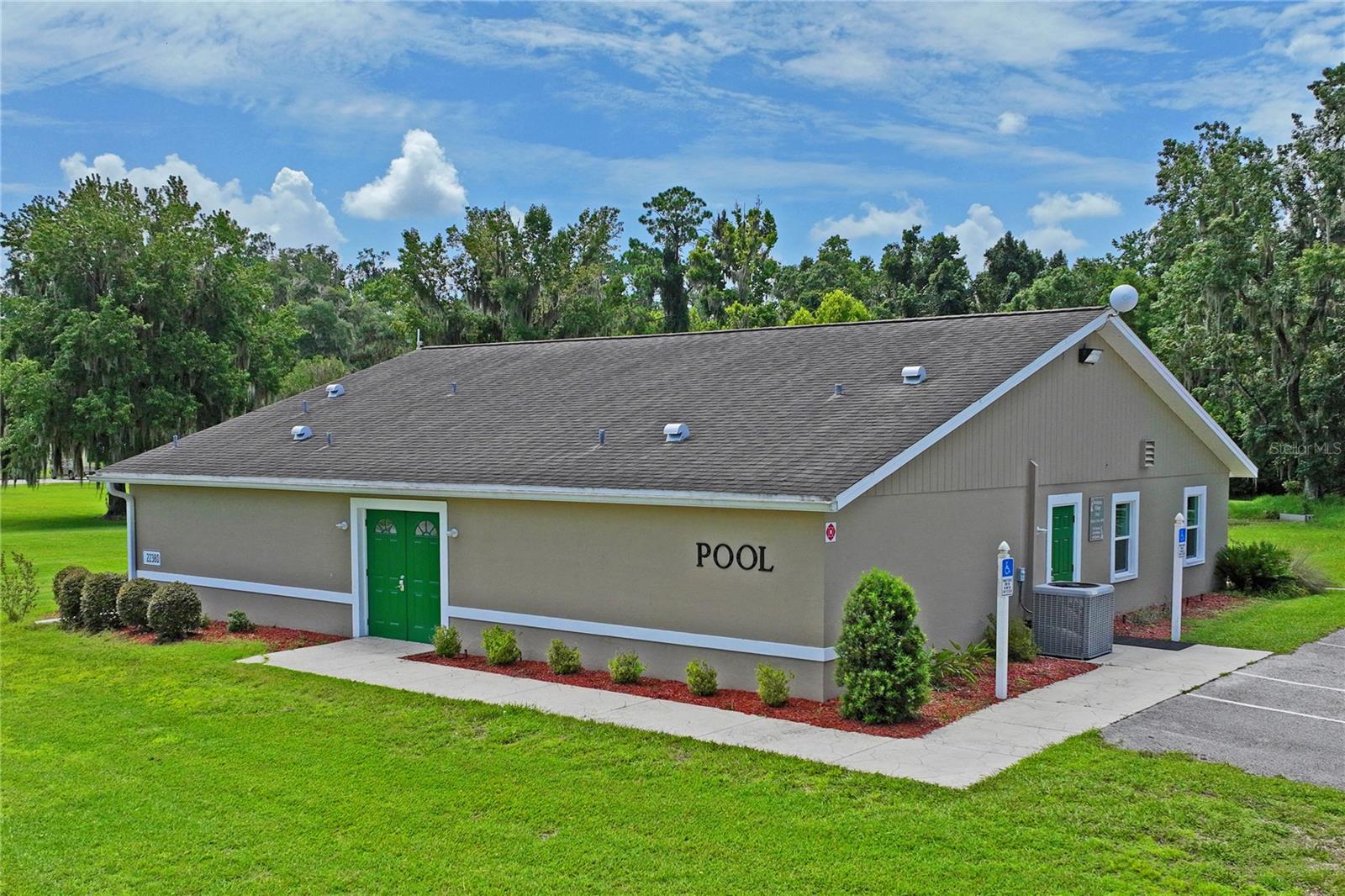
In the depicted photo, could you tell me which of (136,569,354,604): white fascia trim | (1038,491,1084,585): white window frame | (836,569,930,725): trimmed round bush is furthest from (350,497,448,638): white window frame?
(1038,491,1084,585): white window frame

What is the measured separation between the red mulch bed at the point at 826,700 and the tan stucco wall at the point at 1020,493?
797 mm

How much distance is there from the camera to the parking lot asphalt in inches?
350

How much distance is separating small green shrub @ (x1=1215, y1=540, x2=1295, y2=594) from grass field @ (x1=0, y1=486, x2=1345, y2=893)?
1116 centimetres

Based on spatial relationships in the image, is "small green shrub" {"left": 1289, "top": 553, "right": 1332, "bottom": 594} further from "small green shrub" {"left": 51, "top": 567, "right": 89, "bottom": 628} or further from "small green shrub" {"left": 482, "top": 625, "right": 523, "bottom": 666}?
"small green shrub" {"left": 51, "top": 567, "right": 89, "bottom": 628}

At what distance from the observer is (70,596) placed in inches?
646

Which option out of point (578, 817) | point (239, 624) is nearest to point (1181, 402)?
point (578, 817)

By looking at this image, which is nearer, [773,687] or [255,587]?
[773,687]

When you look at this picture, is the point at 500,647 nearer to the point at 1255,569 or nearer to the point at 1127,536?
the point at 1127,536

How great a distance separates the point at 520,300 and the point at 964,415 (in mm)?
34448

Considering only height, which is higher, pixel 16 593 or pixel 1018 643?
pixel 1018 643

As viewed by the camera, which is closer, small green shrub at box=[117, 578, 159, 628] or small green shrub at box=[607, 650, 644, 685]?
small green shrub at box=[607, 650, 644, 685]

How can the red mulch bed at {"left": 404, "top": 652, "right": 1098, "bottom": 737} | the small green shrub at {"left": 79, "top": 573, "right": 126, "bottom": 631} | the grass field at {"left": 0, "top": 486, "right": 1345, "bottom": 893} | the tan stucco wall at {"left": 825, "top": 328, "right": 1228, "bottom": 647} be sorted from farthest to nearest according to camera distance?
the small green shrub at {"left": 79, "top": 573, "right": 126, "bottom": 631}, the tan stucco wall at {"left": 825, "top": 328, "right": 1228, "bottom": 647}, the red mulch bed at {"left": 404, "top": 652, "right": 1098, "bottom": 737}, the grass field at {"left": 0, "top": 486, "right": 1345, "bottom": 893}

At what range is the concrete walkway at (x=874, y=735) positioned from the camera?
895 cm

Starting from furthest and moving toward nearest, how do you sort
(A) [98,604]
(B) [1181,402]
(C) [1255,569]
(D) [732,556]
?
(C) [1255,569] → (B) [1181,402] → (A) [98,604] → (D) [732,556]
